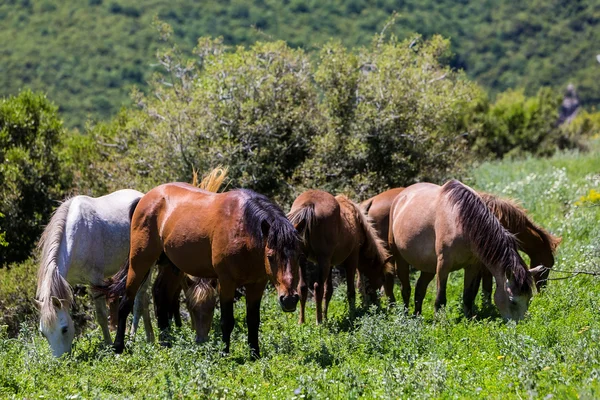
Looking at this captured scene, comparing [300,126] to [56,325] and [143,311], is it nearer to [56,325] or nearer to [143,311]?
[143,311]

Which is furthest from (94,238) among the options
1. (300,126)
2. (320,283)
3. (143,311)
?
(300,126)

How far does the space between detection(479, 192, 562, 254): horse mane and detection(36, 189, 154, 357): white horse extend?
4831 millimetres

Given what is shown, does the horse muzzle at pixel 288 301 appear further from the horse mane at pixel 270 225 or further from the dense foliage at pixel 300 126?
the dense foliage at pixel 300 126

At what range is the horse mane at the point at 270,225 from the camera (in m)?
7.19

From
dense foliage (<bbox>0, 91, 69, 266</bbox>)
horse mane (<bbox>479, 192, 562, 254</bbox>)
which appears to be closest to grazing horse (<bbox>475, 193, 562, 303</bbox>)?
horse mane (<bbox>479, 192, 562, 254</bbox>)

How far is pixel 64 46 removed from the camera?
43.6 meters

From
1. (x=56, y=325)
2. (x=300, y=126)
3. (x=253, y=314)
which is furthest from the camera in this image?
(x=300, y=126)

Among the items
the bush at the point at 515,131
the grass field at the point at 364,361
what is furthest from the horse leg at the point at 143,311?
the bush at the point at 515,131

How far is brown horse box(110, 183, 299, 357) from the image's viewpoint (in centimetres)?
725

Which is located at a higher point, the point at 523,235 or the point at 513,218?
the point at 513,218

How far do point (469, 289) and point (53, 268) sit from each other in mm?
5008

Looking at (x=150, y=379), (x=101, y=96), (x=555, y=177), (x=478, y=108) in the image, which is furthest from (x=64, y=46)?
(x=150, y=379)

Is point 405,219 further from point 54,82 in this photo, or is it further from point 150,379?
point 54,82

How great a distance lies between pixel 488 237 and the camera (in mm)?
8609
